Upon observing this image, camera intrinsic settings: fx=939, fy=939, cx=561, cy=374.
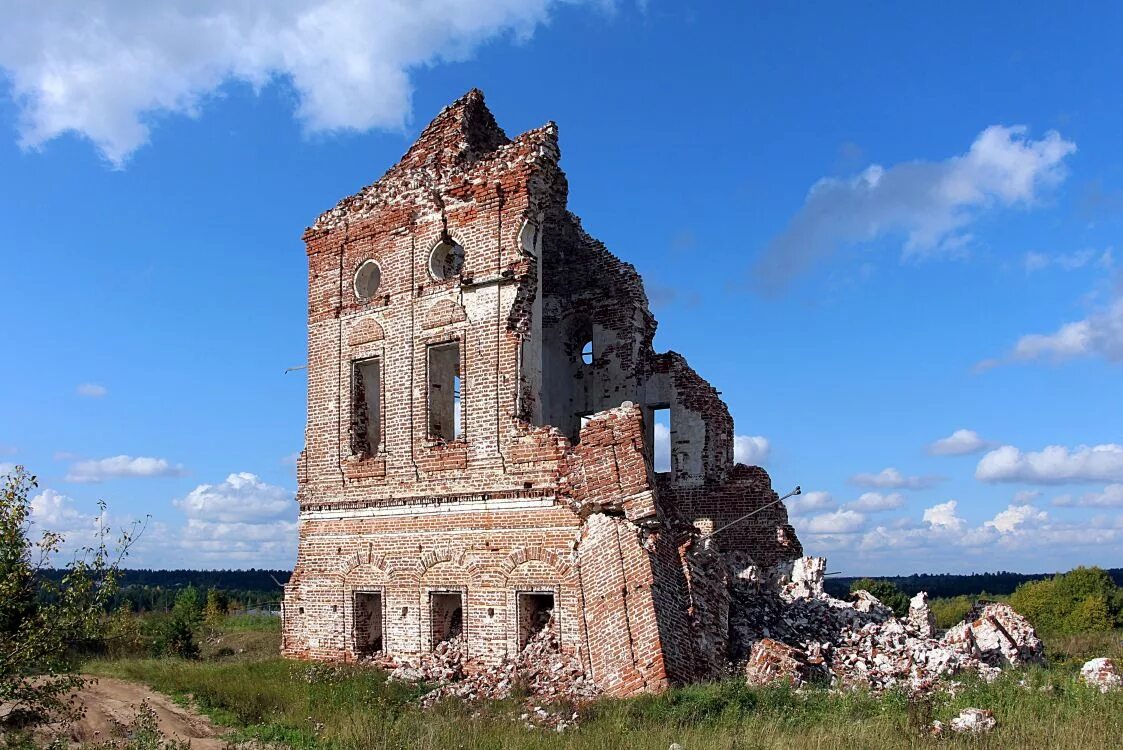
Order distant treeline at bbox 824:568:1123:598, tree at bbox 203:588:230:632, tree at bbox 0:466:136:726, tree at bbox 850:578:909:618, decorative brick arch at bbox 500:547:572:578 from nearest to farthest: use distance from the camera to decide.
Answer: tree at bbox 0:466:136:726 < decorative brick arch at bbox 500:547:572:578 < tree at bbox 850:578:909:618 < tree at bbox 203:588:230:632 < distant treeline at bbox 824:568:1123:598

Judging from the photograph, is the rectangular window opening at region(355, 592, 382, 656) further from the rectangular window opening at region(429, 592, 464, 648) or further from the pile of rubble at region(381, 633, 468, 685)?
the rectangular window opening at region(429, 592, 464, 648)

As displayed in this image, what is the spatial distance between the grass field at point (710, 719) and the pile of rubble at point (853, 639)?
2.32ft

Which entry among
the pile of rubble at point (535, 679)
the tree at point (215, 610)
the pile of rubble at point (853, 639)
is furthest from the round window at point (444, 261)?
the tree at point (215, 610)

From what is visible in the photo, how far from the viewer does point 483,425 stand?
42.3 ft

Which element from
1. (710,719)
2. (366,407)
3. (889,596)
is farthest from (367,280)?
(889,596)

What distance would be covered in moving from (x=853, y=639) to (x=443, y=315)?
7105mm

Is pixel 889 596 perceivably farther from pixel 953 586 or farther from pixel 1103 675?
pixel 953 586

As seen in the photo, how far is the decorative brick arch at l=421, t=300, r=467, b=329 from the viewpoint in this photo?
13461mm

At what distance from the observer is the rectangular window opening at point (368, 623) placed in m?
14.3

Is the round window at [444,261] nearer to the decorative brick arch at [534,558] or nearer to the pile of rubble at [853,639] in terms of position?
the decorative brick arch at [534,558]

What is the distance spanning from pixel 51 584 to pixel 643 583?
5838 millimetres

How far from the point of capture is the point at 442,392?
556 inches

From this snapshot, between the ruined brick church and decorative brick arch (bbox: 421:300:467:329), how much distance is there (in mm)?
44

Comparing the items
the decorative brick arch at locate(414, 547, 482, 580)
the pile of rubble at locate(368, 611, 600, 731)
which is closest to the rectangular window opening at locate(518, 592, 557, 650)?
the pile of rubble at locate(368, 611, 600, 731)
